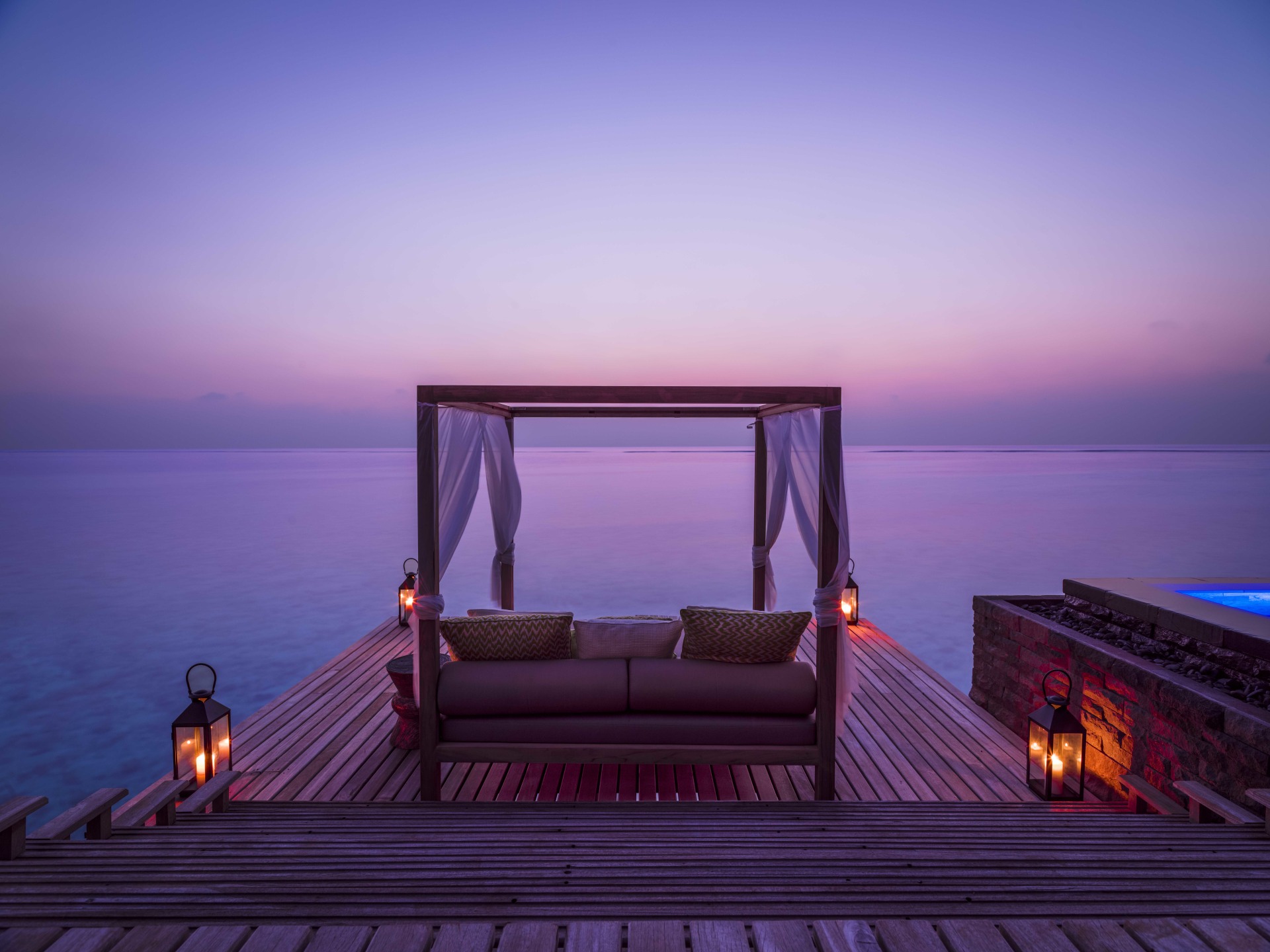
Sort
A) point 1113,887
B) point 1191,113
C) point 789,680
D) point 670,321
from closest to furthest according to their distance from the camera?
point 1113,887, point 789,680, point 1191,113, point 670,321

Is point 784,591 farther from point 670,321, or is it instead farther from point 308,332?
point 308,332

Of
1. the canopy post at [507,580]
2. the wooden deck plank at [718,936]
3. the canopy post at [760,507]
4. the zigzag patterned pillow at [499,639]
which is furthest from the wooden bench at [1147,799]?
the canopy post at [507,580]

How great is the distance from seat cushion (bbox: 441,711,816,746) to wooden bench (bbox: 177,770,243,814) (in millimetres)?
1077

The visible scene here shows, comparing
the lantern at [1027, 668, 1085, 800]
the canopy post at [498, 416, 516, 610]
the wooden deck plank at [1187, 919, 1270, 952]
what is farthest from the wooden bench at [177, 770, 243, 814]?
the lantern at [1027, 668, 1085, 800]

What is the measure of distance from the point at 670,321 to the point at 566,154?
587cm

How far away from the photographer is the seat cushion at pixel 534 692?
3.37 metres

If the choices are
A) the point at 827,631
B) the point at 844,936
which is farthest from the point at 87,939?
the point at 827,631

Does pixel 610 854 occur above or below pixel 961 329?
below

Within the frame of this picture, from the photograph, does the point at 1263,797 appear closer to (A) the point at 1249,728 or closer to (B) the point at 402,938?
(A) the point at 1249,728

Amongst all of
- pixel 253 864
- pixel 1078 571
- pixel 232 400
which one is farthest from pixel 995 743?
pixel 232 400

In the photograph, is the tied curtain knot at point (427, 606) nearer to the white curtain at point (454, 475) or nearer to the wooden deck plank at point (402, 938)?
the white curtain at point (454, 475)

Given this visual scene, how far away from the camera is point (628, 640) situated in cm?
355

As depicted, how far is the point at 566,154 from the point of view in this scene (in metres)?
8.60

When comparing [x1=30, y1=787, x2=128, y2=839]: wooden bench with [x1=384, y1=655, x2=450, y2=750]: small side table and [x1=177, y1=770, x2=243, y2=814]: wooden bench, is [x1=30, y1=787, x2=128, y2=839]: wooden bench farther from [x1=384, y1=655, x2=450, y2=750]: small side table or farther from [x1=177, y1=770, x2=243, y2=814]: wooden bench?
[x1=384, y1=655, x2=450, y2=750]: small side table
